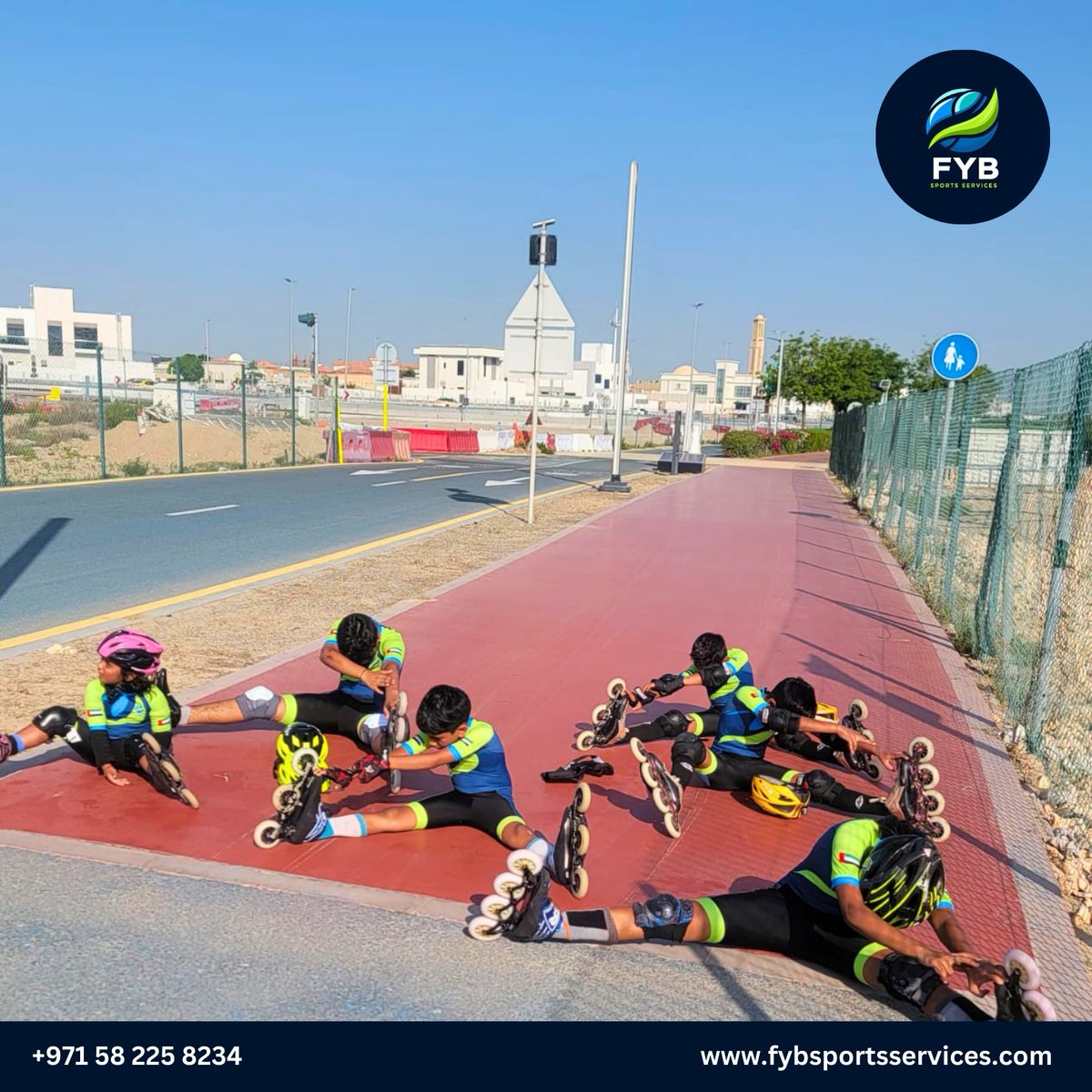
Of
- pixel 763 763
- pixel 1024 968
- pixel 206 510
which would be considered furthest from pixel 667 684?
pixel 206 510

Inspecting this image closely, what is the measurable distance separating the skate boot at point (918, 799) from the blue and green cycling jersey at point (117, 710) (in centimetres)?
390

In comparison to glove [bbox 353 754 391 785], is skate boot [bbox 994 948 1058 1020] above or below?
above

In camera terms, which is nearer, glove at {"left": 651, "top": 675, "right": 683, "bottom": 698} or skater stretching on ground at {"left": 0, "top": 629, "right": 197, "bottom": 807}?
skater stretching on ground at {"left": 0, "top": 629, "right": 197, "bottom": 807}

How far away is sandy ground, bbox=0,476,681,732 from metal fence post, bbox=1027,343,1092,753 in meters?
5.57

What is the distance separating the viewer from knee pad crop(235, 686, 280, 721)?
229 inches

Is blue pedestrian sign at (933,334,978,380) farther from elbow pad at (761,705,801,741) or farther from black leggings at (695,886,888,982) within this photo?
black leggings at (695,886,888,982)

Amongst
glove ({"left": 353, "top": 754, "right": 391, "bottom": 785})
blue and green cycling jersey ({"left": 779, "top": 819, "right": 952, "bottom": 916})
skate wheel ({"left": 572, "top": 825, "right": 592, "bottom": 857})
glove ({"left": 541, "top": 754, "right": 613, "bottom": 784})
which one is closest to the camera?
blue and green cycling jersey ({"left": 779, "top": 819, "right": 952, "bottom": 916})

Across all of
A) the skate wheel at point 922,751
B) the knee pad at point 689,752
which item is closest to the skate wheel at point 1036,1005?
the skate wheel at point 922,751

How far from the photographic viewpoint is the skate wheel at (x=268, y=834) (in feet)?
14.8

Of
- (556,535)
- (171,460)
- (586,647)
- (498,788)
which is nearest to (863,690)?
(586,647)

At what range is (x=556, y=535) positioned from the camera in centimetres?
1554

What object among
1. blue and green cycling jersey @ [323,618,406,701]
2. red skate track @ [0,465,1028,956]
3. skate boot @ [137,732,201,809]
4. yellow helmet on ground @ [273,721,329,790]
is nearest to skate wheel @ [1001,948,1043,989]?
red skate track @ [0,465,1028,956]

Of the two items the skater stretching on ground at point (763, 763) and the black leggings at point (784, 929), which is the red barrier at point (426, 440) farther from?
the black leggings at point (784, 929)
